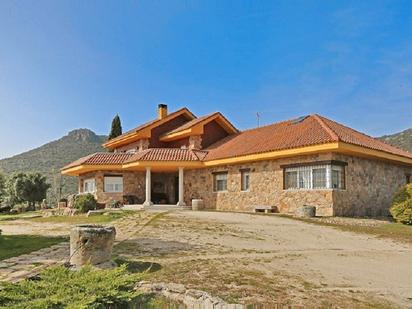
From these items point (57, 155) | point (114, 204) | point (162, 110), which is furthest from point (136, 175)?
point (57, 155)

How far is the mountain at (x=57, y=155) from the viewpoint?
57.7m

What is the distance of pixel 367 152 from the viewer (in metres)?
18.7

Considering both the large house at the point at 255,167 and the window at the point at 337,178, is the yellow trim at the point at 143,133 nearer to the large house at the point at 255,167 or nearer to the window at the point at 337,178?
the large house at the point at 255,167

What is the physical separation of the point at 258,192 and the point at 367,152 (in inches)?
242

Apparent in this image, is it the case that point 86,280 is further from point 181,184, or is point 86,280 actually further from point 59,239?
point 181,184

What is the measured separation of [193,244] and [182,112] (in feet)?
73.7

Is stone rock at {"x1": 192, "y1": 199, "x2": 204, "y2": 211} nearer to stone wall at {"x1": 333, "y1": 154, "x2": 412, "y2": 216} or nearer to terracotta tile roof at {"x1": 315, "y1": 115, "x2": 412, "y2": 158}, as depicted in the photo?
stone wall at {"x1": 333, "y1": 154, "x2": 412, "y2": 216}

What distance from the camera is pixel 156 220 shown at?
1541 centimetres

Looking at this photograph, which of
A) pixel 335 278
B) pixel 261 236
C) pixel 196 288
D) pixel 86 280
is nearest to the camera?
pixel 86 280

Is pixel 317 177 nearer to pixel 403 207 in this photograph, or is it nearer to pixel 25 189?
pixel 403 207

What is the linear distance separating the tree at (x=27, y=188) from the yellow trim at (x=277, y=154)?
2335 centimetres

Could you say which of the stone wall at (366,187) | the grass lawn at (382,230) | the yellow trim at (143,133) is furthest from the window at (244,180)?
the yellow trim at (143,133)

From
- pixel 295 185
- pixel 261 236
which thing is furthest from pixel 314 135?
pixel 261 236

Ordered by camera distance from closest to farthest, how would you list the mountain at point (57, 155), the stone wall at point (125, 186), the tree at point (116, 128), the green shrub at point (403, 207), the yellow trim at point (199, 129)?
the green shrub at point (403, 207) < the stone wall at point (125, 186) < the yellow trim at point (199, 129) < the tree at point (116, 128) < the mountain at point (57, 155)
